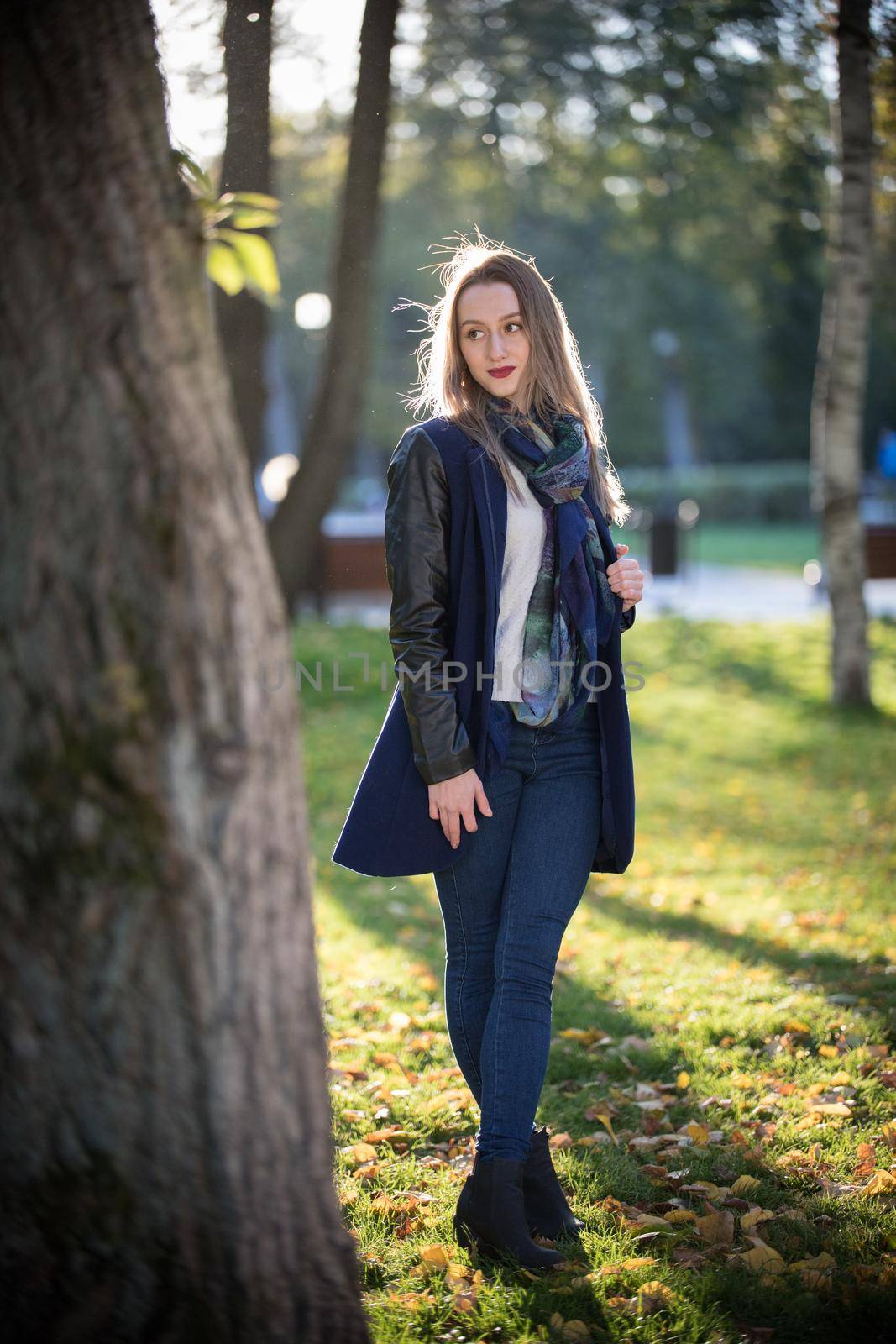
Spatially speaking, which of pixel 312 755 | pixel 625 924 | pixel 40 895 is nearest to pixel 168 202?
pixel 40 895

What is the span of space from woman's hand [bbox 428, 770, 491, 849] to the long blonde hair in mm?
677

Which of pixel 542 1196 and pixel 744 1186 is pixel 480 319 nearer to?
pixel 542 1196

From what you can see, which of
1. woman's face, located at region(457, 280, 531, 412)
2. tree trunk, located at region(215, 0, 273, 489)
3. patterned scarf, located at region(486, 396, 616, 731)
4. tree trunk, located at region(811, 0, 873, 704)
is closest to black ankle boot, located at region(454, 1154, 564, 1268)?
patterned scarf, located at region(486, 396, 616, 731)

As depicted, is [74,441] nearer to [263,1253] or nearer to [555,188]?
[263,1253]

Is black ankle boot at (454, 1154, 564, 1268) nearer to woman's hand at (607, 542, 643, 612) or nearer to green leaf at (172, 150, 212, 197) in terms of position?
woman's hand at (607, 542, 643, 612)

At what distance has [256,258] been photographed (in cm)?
198

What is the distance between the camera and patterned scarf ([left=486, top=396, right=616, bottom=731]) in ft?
9.09

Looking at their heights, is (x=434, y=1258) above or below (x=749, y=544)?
below

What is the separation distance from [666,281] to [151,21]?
3713 centimetres

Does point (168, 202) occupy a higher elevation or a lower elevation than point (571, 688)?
higher

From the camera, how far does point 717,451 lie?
4622 centimetres

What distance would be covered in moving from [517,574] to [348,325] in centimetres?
487

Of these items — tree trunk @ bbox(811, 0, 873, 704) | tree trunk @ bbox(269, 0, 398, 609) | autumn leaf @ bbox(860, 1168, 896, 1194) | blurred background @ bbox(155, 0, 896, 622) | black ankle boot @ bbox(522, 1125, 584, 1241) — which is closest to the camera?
black ankle boot @ bbox(522, 1125, 584, 1241)

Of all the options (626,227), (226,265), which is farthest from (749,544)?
(226,265)
